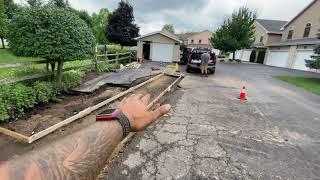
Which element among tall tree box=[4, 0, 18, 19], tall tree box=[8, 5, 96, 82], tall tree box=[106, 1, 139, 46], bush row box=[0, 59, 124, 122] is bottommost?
bush row box=[0, 59, 124, 122]

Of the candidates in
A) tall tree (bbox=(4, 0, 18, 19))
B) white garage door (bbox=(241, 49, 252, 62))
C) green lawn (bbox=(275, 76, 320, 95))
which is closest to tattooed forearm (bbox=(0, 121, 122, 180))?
green lawn (bbox=(275, 76, 320, 95))

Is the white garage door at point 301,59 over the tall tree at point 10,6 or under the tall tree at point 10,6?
→ under

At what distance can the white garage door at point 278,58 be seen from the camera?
28.1 meters

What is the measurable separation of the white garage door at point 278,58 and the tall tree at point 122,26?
68.7 ft

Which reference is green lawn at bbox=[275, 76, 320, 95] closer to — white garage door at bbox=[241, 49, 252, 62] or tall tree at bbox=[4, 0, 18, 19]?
white garage door at bbox=[241, 49, 252, 62]

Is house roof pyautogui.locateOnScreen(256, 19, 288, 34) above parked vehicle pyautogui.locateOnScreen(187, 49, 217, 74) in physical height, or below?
above

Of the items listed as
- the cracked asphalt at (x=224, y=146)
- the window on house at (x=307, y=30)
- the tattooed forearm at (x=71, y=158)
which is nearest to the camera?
the tattooed forearm at (x=71, y=158)

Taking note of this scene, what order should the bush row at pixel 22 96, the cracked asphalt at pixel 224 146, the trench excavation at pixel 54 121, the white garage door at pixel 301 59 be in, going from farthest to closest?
the white garage door at pixel 301 59
the bush row at pixel 22 96
the trench excavation at pixel 54 121
the cracked asphalt at pixel 224 146

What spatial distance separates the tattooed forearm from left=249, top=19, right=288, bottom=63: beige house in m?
38.7

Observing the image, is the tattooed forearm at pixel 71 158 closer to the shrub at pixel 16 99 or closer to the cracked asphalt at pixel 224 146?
the cracked asphalt at pixel 224 146

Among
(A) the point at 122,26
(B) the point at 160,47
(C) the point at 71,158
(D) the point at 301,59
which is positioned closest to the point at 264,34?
(D) the point at 301,59

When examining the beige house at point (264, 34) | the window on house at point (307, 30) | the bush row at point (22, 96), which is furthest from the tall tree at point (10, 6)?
the window on house at point (307, 30)

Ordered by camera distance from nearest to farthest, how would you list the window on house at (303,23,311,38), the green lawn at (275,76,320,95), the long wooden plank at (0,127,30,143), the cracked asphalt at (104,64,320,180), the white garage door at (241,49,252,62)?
the cracked asphalt at (104,64,320,180), the long wooden plank at (0,127,30,143), the green lawn at (275,76,320,95), the window on house at (303,23,311,38), the white garage door at (241,49,252,62)

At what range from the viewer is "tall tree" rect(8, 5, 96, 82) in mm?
6230
